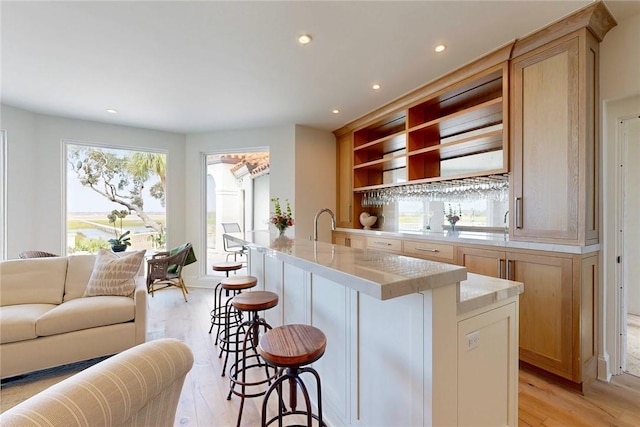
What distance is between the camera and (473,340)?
48.6 inches

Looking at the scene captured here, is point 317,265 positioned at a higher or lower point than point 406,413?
higher

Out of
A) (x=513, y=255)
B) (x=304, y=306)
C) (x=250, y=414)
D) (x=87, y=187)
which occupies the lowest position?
(x=250, y=414)

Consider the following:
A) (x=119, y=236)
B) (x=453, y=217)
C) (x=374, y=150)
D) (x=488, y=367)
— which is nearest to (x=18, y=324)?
(x=119, y=236)

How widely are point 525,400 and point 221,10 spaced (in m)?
3.40

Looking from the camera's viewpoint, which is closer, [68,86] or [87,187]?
[68,86]

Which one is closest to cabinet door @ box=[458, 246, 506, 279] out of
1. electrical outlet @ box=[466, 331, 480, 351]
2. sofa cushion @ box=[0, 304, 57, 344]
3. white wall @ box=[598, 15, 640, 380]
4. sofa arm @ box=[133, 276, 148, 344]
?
white wall @ box=[598, 15, 640, 380]

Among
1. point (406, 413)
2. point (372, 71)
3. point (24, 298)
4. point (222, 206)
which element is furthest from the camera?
point (222, 206)

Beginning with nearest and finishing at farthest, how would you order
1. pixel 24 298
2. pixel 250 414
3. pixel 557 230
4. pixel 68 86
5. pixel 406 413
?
pixel 406 413, pixel 250 414, pixel 557 230, pixel 24 298, pixel 68 86

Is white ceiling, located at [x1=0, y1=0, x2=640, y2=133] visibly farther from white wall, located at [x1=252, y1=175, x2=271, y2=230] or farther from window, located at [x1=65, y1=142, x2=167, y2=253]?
white wall, located at [x1=252, y1=175, x2=271, y2=230]

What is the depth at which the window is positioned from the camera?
4492 mm

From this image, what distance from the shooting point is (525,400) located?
1.96 metres

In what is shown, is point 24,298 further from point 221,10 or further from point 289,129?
point 289,129

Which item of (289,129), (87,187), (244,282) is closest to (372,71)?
(289,129)

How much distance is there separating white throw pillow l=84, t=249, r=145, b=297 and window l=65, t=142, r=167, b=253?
2.29 m
